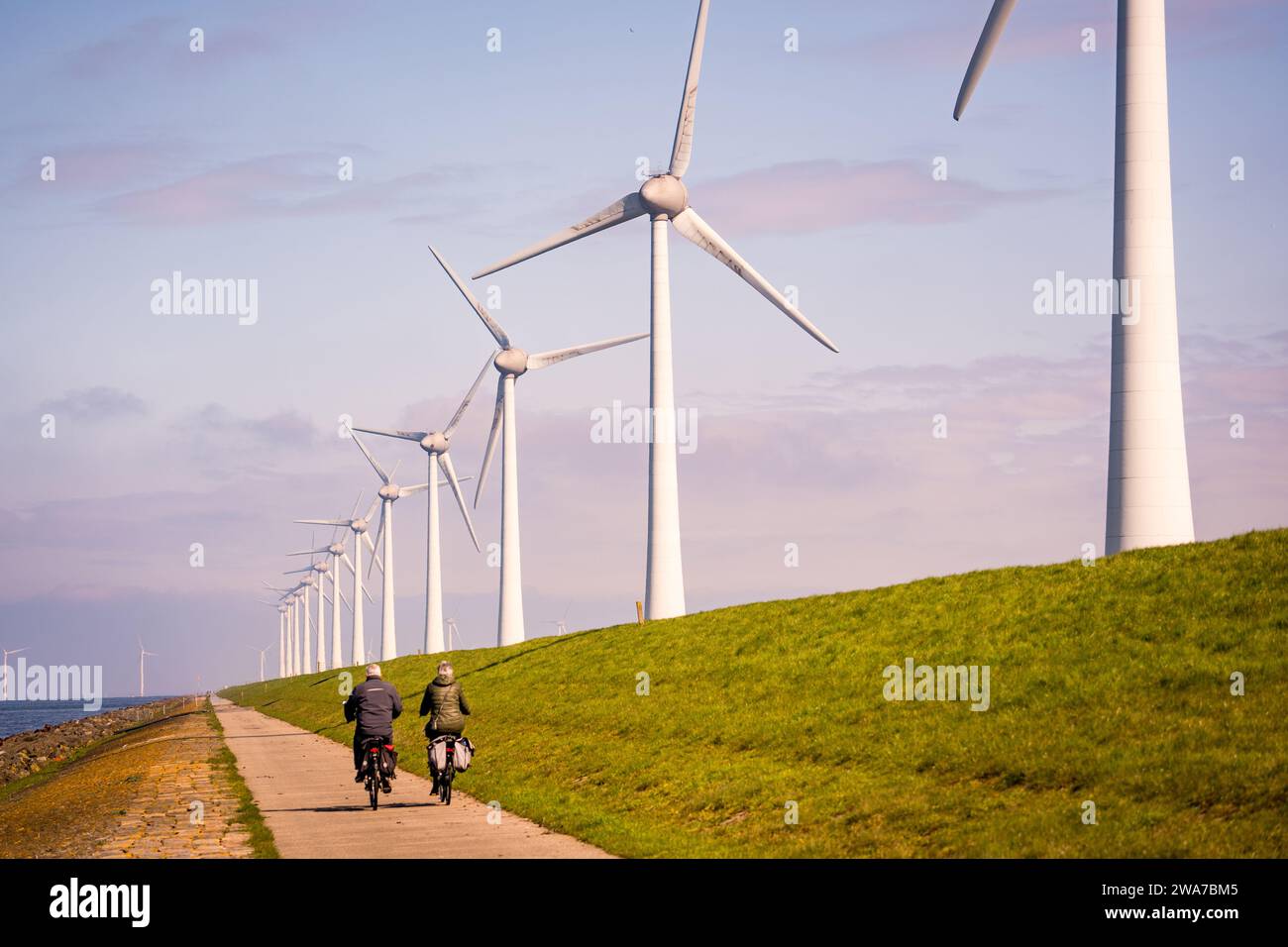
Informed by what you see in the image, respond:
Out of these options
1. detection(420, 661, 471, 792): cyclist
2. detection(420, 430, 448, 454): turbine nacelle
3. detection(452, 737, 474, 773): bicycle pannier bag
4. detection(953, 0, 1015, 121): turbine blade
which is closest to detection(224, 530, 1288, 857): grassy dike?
detection(452, 737, 474, 773): bicycle pannier bag

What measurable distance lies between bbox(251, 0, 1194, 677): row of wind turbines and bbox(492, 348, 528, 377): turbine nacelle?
86 mm

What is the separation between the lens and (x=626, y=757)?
100 feet

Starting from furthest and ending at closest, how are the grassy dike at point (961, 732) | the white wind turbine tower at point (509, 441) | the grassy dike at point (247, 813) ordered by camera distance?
1. the white wind turbine tower at point (509, 441)
2. the grassy dike at point (247, 813)
3. the grassy dike at point (961, 732)

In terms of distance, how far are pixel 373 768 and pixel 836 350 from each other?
36.4 metres

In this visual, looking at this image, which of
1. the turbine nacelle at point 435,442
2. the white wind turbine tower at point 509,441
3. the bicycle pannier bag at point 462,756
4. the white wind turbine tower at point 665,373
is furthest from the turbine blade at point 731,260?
the turbine nacelle at point 435,442

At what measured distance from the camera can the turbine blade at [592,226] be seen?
6366 centimetres

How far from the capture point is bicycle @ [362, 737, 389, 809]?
2623cm

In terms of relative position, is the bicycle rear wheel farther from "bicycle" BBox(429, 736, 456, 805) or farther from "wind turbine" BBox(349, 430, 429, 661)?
"wind turbine" BBox(349, 430, 429, 661)

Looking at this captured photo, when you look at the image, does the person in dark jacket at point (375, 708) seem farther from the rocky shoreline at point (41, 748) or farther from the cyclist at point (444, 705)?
the rocky shoreline at point (41, 748)

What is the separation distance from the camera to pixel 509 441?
81312 mm

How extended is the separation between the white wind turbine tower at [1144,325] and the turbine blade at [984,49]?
3.17m

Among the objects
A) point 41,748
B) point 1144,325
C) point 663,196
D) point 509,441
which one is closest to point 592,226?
point 663,196

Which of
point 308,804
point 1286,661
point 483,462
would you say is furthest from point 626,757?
point 483,462

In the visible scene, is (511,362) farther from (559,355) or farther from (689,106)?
(689,106)
